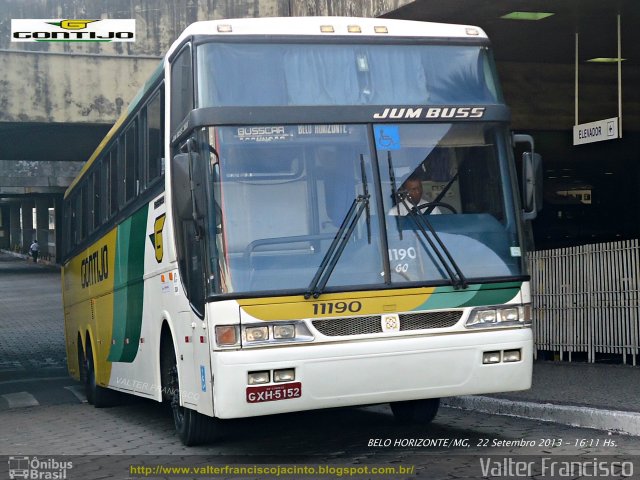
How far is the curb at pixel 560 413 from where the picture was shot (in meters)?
9.10

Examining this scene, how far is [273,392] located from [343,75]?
2.53m

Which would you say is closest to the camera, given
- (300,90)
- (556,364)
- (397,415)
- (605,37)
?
(300,90)

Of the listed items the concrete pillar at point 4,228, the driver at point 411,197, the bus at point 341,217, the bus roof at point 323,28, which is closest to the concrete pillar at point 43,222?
the concrete pillar at point 4,228

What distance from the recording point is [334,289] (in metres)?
7.98

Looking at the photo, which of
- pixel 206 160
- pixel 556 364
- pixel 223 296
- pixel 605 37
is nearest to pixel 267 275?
pixel 223 296

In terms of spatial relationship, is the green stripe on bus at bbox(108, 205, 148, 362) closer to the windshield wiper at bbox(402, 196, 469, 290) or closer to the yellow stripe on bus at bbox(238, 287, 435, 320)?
the yellow stripe on bus at bbox(238, 287, 435, 320)

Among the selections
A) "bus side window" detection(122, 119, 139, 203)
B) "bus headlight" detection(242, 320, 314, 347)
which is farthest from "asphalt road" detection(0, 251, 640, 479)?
"bus side window" detection(122, 119, 139, 203)

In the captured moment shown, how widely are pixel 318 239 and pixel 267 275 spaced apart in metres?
0.46

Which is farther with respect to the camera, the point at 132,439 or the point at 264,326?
the point at 132,439

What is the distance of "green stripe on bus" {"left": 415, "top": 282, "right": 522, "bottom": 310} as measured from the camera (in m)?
8.18

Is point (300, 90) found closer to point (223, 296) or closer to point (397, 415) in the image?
point (223, 296)

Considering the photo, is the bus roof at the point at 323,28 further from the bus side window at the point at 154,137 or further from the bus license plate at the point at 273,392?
the bus license plate at the point at 273,392

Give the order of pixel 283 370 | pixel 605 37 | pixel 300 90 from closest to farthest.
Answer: pixel 283 370 < pixel 300 90 < pixel 605 37

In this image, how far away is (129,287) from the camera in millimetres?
11688
